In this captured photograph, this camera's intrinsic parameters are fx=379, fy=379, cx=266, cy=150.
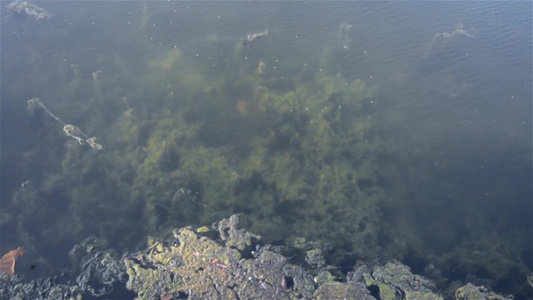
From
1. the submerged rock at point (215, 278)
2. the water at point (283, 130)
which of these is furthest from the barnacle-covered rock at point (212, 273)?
the water at point (283, 130)

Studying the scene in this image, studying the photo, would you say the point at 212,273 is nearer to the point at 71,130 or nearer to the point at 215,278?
the point at 215,278

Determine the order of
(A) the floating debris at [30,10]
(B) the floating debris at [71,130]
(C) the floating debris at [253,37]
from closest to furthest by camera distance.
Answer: (B) the floating debris at [71,130] → (C) the floating debris at [253,37] → (A) the floating debris at [30,10]

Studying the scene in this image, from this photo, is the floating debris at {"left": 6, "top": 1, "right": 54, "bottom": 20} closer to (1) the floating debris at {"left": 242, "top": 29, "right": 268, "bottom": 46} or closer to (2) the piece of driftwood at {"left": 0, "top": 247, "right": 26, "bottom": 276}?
(1) the floating debris at {"left": 242, "top": 29, "right": 268, "bottom": 46}

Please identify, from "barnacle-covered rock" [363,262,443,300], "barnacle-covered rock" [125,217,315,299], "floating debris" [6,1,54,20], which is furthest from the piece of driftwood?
"floating debris" [6,1,54,20]

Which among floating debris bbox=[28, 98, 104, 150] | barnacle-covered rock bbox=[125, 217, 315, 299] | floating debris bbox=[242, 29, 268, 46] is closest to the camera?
barnacle-covered rock bbox=[125, 217, 315, 299]

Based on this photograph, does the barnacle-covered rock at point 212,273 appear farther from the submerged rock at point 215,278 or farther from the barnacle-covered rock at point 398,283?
the barnacle-covered rock at point 398,283
